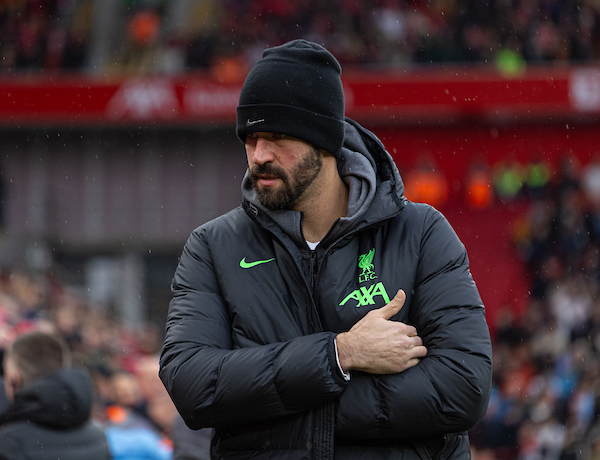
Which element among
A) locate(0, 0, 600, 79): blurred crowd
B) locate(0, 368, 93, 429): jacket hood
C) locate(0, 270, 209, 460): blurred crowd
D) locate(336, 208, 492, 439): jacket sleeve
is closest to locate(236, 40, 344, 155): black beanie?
locate(336, 208, 492, 439): jacket sleeve

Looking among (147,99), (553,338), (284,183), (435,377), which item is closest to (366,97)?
(147,99)

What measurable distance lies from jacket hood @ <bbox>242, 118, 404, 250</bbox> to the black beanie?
0.11 metres

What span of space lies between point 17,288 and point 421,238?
40.9 ft

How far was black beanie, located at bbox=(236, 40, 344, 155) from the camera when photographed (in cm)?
242

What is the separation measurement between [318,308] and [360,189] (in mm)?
381

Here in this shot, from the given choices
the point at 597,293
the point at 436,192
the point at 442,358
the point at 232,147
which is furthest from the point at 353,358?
the point at 232,147

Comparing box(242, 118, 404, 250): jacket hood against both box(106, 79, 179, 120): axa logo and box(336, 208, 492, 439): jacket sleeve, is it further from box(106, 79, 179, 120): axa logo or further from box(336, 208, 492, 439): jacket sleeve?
box(106, 79, 179, 120): axa logo

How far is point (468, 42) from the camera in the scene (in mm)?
17422

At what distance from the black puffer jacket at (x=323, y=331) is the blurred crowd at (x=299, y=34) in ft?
48.9

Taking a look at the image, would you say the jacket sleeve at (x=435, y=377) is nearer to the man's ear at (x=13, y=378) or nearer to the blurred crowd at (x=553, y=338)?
the man's ear at (x=13, y=378)

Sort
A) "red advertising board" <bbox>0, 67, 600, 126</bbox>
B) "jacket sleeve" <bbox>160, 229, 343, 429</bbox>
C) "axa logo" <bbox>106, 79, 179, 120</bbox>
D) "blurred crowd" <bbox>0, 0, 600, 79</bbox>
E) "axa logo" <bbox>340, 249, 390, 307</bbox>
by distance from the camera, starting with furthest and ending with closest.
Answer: "blurred crowd" <bbox>0, 0, 600, 79</bbox> < "axa logo" <bbox>106, 79, 179, 120</bbox> < "red advertising board" <bbox>0, 67, 600, 126</bbox> < "axa logo" <bbox>340, 249, 390, 307</bbox> < "jacket sleeve" <bbox>160, 229, 343, 429</bbox>

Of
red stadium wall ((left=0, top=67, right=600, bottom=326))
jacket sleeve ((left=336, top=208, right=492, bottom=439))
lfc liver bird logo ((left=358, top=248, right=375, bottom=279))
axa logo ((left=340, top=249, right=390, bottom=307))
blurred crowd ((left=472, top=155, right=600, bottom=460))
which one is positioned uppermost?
lfc liver bird logo ((left=358, top=248, right=375, bottom=279))

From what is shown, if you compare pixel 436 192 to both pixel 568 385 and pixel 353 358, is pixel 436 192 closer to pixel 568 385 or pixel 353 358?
pixel 568 385

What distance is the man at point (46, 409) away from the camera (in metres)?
3.23
